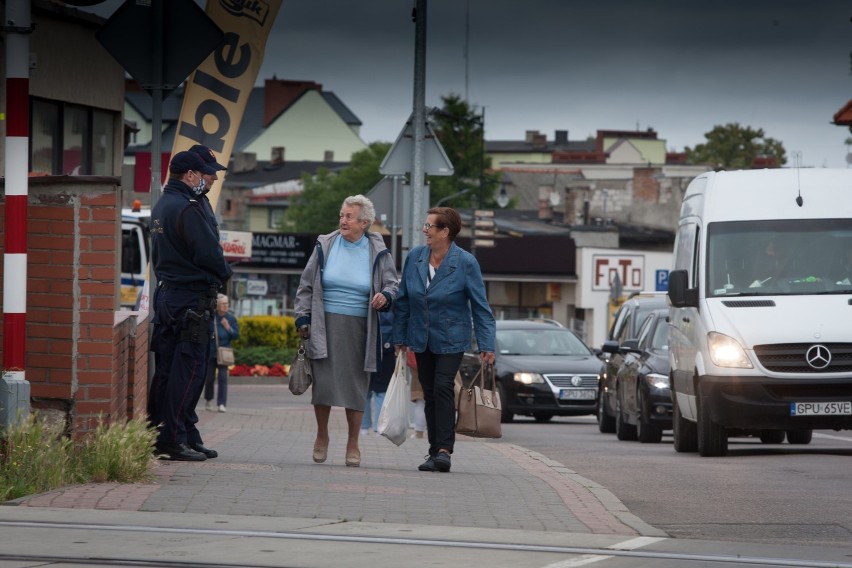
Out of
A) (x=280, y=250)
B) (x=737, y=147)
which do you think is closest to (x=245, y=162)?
(x=737, y=147)

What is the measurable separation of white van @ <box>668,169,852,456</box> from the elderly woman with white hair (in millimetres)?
4241

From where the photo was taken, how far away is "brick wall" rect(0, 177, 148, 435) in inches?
368

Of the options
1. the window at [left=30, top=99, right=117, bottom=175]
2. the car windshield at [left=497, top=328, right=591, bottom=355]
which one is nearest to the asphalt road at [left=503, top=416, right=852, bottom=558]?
the car windshield at [left=497, top=328, right=591, bottom=355]

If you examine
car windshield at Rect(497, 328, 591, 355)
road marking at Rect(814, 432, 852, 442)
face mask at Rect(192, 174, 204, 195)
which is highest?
face mask at Rect(192, 174, 204, 195)

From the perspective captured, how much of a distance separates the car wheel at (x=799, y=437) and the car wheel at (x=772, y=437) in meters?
0.13

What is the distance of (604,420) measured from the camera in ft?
72.9

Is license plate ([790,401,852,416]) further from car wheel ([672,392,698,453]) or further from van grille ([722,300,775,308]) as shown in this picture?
car wheel ([672,392,698,453])

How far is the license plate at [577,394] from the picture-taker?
24.5 metres

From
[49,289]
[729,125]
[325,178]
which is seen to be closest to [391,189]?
[49,289]

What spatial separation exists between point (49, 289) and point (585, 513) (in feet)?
10.7

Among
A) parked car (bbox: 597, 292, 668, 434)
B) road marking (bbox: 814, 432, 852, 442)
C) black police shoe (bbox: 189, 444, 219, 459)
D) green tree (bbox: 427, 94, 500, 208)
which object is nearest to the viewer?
black police shoe (bbox: 189, 444, 219, 459)

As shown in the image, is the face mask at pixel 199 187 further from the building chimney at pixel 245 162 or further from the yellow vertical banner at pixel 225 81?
the building chimney at pixel 245 162

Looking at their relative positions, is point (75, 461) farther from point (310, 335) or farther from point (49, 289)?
point (310, 335)

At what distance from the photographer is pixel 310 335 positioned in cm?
1136
